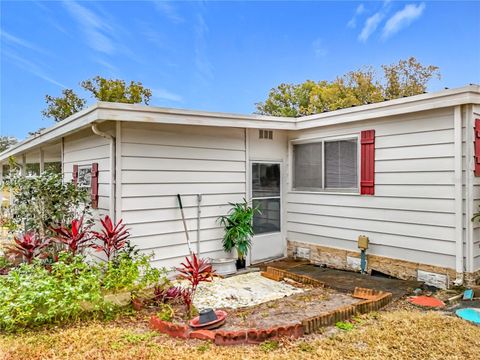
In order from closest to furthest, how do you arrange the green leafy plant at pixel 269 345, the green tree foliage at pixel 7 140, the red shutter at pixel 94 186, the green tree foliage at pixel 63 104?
the green leafy plant at pixel 269 345
the red shutter at pixel 94 186
the green tree foliage at pixel 63 104
the green tree foliage at pixel 7 140

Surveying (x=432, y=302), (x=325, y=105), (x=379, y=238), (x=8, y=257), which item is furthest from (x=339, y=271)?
(x=325, y=105)

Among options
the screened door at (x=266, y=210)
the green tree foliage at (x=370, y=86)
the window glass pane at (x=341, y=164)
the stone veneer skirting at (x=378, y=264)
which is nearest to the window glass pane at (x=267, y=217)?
the screened door at (x=266, y=210)

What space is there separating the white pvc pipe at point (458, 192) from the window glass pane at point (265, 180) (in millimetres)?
3183

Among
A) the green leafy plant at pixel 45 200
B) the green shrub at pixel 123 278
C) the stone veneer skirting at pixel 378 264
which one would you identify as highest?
the green leafy plant at pixel 45 200

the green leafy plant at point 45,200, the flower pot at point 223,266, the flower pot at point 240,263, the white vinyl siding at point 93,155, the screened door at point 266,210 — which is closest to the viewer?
the green leafy plant at point 45,200

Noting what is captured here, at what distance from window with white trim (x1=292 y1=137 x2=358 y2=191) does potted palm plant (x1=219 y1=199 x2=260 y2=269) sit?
4.38ft

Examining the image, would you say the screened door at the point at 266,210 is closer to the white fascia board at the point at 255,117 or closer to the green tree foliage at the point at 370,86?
the white fascia board at the point at 255,117

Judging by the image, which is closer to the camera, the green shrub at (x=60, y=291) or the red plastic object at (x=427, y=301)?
the green shrub at (x=60, y=291)

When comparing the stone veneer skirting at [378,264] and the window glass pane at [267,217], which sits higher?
the window glass pane at [267,217]

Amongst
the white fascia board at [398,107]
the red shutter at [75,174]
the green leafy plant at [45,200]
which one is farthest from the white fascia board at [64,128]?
the white fascia board at [398,107]

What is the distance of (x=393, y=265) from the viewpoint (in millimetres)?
5375

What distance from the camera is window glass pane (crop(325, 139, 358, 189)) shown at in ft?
19.4

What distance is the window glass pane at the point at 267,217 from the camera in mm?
6617

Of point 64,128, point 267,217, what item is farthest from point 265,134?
point 64,128
